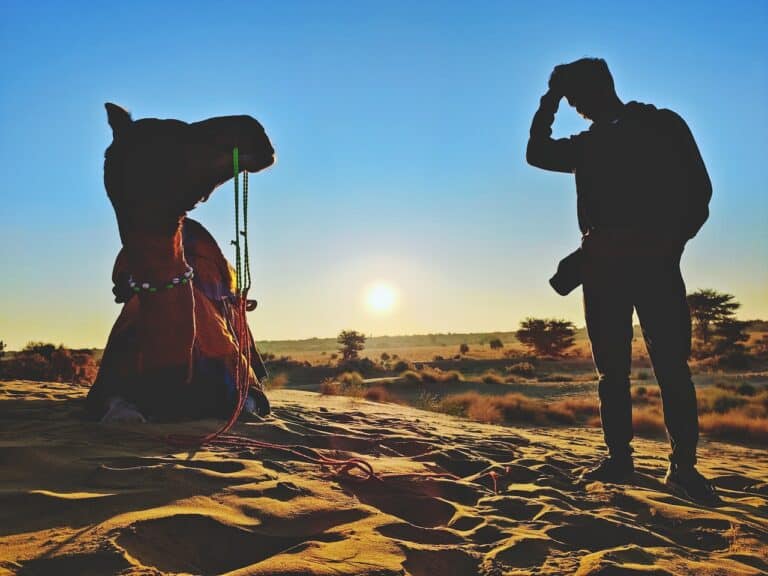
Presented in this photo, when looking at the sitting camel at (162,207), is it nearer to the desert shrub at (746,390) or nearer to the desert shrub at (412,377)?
the desert shrub at (412,377)

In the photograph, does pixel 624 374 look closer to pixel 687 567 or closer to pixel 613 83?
pixel 687 567

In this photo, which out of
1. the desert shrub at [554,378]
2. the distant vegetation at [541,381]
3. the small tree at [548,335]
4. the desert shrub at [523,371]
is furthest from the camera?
the small tree at [548,335]

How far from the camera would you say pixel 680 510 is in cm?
282

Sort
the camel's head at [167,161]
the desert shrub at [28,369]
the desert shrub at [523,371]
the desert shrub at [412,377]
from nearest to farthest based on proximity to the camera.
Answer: the camel's head at [167,161], the desert shrub at [28,369], the desert shrub at [412,377], the desert shrub at [523,371]

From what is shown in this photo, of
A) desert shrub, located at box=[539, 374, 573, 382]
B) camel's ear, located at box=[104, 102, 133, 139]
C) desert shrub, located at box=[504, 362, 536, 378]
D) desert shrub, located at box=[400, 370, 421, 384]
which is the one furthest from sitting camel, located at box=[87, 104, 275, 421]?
desert shrub, located at box=[504, 362, 536, 378]

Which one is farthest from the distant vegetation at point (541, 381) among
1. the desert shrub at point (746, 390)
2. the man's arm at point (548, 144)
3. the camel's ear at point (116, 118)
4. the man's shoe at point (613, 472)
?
the camel's ear at point (116, 118)

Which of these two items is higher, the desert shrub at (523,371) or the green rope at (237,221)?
the green rope at (237,221)

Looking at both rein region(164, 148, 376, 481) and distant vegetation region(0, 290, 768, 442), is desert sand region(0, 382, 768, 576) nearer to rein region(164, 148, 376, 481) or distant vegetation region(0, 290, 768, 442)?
rein region(164, 148, 376, 481)

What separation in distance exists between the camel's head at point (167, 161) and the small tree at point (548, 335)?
4041cm

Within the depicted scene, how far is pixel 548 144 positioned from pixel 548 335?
3956 cm

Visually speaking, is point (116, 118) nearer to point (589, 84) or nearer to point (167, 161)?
point (167, 161)

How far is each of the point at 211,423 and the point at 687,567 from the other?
3.24 metres

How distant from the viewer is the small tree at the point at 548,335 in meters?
41.1

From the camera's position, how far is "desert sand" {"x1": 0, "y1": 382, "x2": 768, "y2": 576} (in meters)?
1.76
